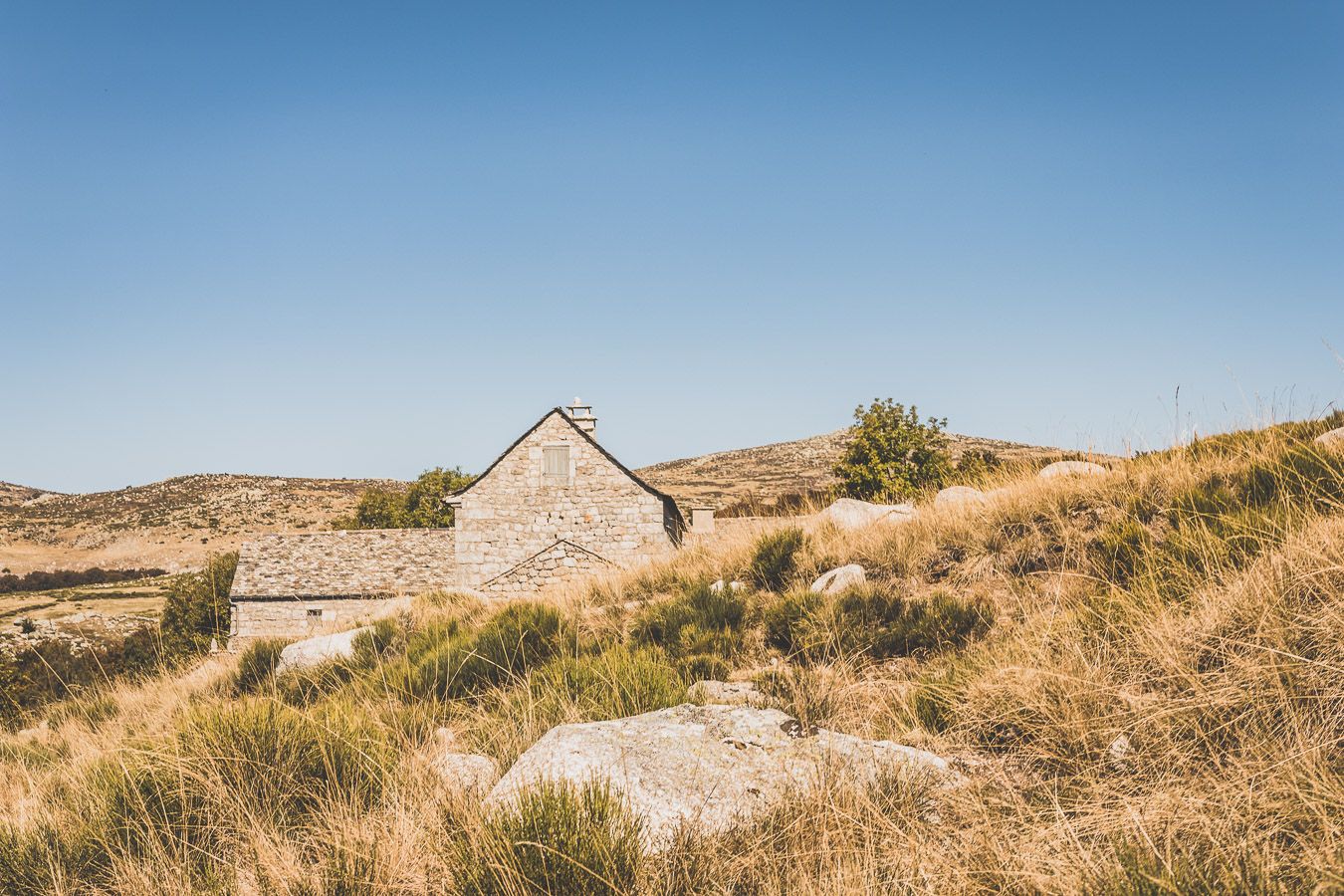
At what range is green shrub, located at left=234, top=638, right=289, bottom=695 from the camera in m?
8.12

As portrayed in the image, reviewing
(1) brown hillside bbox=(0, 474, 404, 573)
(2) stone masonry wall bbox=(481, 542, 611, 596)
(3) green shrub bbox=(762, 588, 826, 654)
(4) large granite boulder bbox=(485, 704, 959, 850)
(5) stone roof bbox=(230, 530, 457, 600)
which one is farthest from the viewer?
(1) brown hillside bbox=(0, 474, 404, 573)

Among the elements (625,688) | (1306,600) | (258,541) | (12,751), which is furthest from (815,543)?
(258,541)

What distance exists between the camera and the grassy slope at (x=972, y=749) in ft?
7.11

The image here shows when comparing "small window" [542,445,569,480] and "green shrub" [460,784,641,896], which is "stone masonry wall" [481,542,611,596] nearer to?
"small window" [542,445,569,480]

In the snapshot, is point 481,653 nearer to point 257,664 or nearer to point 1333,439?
point 257,664

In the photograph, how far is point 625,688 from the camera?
14.0 ft

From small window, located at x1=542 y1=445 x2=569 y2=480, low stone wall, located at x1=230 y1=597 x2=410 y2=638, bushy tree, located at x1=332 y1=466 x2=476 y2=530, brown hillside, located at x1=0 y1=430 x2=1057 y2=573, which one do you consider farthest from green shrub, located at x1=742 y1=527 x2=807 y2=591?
brown hillside, located at x1=0 y1=430 x2=1057 y2=573

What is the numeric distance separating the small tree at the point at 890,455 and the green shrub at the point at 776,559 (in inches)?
713

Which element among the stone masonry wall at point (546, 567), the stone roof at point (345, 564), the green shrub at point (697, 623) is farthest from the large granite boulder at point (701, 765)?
the stone roof at point (345, 564)

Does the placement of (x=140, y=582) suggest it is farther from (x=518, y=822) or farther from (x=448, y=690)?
(x=518, y=822)

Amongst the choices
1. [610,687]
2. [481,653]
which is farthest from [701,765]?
[481,653]

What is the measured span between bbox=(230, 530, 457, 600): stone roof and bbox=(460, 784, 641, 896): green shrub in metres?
25.8

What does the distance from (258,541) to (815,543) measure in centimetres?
2940

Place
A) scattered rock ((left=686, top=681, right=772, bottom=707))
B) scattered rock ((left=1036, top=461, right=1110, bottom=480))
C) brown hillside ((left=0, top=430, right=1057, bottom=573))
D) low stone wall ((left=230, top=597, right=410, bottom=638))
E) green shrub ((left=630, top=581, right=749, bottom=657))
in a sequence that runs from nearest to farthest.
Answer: scattered rock ((left=686, top=681, right=772, bottom=707))
green shrub ((left=630, top=581, right=749, bottom=657))
scattered rock ((left=1036, top=461, right=1110, bottom=480))
low stone wall ((left=230, top=597, right=410, bottom=638))
brown hillside ((left=0, top=430, right=1057, bottom=573))
